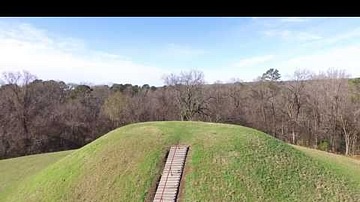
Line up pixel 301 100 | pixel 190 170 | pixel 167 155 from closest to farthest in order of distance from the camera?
pixel 190 170, pixel 167 155, pixel 301 100

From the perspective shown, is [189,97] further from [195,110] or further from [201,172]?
[201,172]

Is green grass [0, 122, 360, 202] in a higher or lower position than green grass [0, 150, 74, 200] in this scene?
higher

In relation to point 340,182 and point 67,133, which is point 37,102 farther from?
point 340,182

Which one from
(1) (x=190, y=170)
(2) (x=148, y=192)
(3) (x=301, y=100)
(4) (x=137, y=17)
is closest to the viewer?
(4) (x=137, y=17)

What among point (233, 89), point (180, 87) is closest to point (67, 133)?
point (180, 87)

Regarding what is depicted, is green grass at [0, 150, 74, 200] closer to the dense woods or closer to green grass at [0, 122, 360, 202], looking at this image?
green grass at [0, 122, 360, 202]

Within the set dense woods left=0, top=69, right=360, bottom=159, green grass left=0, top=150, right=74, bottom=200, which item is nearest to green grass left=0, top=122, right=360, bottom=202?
green grass left=0, top=150, right=74, bottom=200
